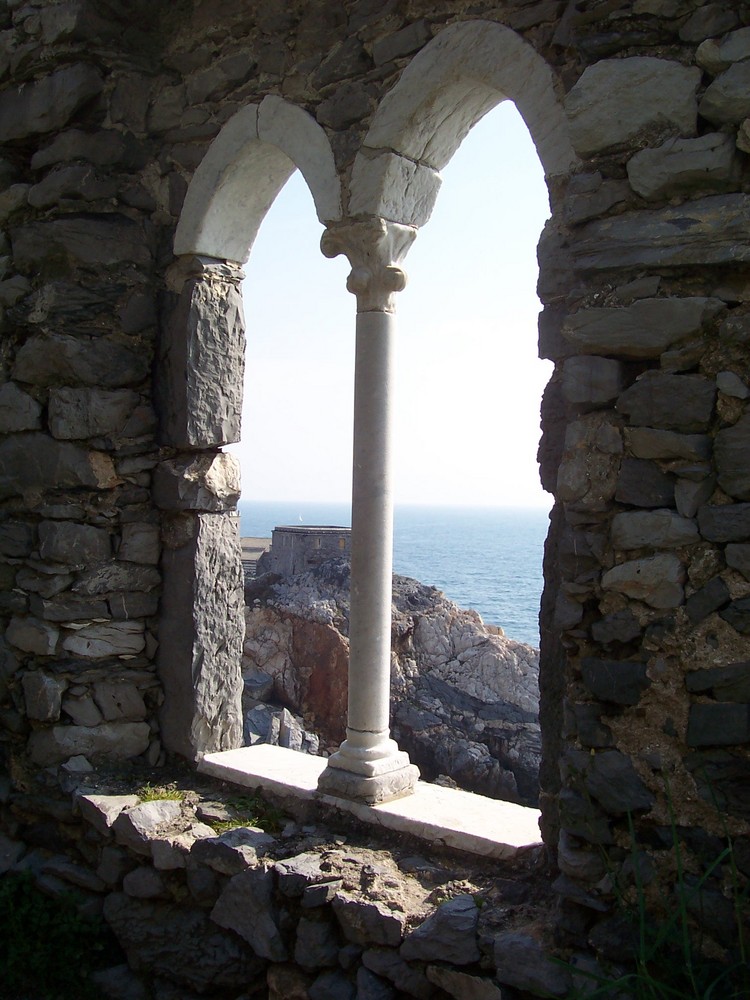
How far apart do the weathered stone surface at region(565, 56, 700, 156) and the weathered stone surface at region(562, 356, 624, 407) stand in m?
0.56

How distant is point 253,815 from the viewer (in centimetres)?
378

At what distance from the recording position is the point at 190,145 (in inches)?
167

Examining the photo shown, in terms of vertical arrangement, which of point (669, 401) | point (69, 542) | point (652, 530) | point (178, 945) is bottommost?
point (178, 945)

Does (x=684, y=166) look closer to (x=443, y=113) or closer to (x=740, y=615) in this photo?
(x=740, y=615)

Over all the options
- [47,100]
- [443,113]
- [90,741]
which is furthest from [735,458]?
[47,100]

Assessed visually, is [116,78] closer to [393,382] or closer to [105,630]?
[393,382]

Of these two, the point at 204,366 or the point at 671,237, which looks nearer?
the point at 671,237

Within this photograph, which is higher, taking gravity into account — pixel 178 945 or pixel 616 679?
pixel 616 679

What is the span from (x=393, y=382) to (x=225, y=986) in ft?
7.54

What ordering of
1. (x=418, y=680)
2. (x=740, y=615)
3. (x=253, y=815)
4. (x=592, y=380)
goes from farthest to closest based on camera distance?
(x=418, y=680)
(x=253, y=815)
(x=592, y=380)
(x=740, y=615)

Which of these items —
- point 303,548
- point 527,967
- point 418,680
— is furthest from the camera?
point 303,548

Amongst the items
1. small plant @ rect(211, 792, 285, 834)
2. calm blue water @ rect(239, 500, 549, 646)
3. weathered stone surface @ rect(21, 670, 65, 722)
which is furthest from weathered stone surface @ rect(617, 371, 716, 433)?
calm blue water @ rect(239, 500, 549, 646)

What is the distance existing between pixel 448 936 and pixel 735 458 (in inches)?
63.7

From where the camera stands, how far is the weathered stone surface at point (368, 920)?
2.96 meters
